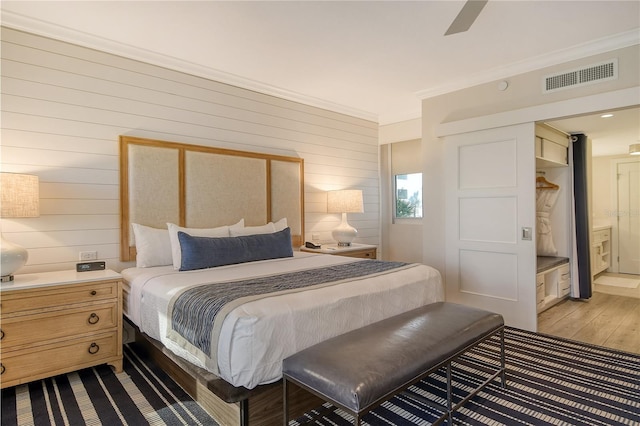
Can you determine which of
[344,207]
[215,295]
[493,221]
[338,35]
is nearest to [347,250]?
[344,207]

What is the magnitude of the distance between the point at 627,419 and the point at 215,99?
13.9 ft

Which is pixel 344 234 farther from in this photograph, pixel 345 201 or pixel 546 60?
pixel 546 60

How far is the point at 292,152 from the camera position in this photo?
4.61 metres

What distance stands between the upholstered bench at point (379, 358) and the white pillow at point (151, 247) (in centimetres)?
185

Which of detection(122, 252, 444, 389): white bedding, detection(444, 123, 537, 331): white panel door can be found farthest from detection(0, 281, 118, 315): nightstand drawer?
detection(444, 123, 537, 331): white panel door

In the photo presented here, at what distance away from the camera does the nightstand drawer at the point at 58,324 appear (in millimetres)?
2311

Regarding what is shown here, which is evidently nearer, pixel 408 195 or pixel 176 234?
pixel 176 234

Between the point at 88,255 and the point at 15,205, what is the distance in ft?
2.42

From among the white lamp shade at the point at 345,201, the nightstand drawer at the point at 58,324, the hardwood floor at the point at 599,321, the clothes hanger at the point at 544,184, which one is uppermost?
the clothes hanger at the point at 544,184

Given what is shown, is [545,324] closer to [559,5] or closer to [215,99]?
[559,5]

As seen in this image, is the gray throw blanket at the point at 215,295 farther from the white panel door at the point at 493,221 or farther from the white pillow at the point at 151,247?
the white panel door at the point at 493,221

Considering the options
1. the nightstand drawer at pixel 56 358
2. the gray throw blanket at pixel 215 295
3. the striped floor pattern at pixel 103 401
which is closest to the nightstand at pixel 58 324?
the nightstand drawer at pixel 56 358

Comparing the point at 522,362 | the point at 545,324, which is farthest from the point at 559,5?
the point at 545,324

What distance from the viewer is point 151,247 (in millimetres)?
3133
